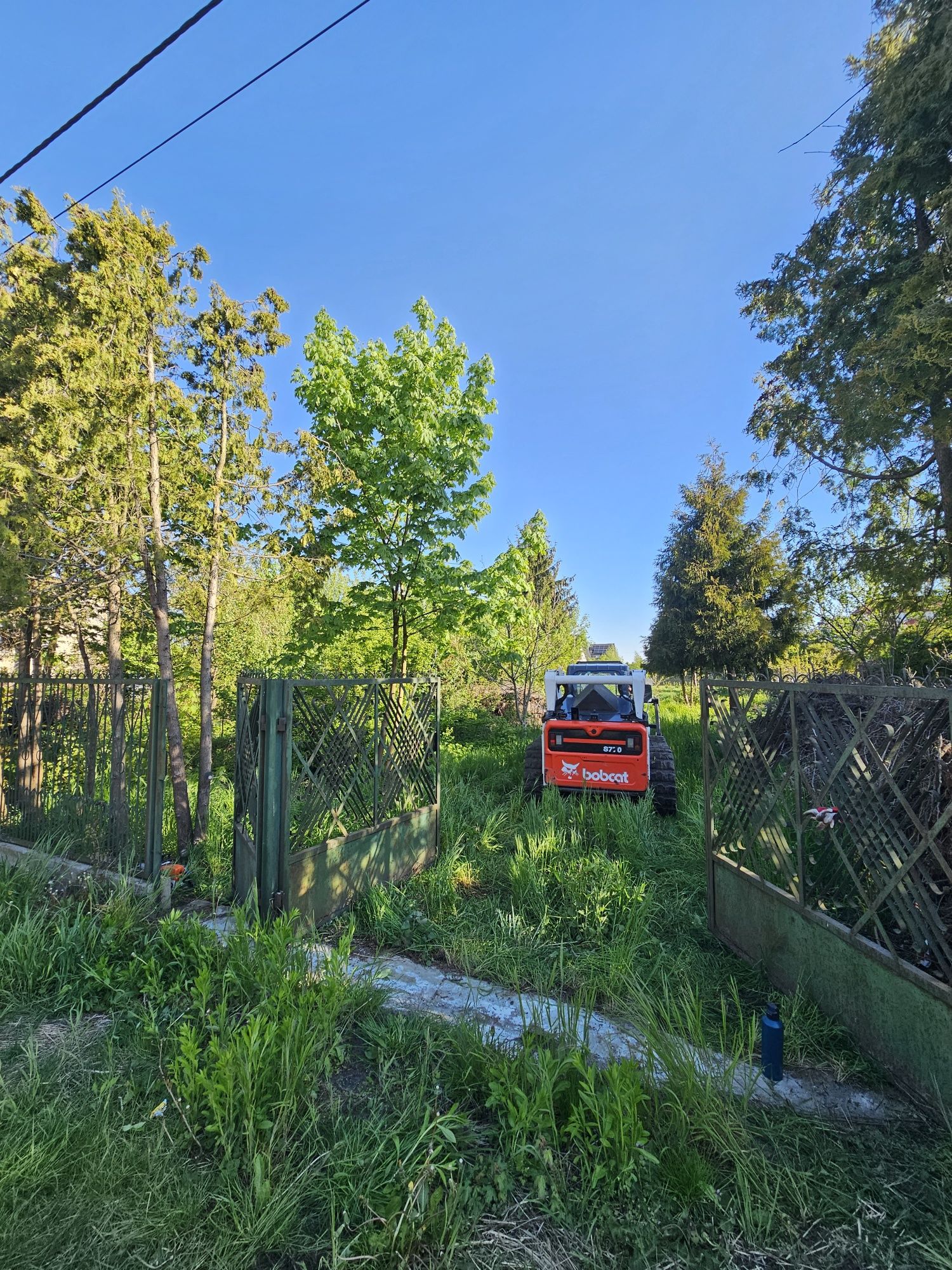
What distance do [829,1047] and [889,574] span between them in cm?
894

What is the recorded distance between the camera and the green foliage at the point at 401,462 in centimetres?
711

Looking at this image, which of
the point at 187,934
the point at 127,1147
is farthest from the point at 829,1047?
the point at 187,934

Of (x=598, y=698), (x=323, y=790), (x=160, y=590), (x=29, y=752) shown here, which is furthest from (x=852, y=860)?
(x=29, y=752)

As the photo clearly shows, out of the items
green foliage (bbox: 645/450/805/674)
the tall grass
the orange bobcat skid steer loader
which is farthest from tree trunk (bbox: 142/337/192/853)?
green foliage (bbox: 645/450/805/674)

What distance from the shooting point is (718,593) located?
58.3ft

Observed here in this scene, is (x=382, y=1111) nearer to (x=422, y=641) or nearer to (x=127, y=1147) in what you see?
(x=127, y=1147)

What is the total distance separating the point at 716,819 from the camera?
4.19 metres

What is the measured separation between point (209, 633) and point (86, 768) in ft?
5.36

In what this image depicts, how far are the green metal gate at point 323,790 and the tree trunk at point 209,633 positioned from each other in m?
1.54

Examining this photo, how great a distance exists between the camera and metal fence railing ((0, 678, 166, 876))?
14.0 feet

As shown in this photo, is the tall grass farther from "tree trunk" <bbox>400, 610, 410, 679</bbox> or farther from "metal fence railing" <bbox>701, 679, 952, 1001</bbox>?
"tree trunk" <bbox>400, 610, 410, 679</bbox>

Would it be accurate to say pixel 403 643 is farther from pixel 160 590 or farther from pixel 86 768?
pixel 86 768

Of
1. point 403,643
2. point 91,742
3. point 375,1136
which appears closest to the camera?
point 375,1136

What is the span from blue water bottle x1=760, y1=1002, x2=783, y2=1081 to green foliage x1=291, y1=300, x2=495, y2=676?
5.62 metres
